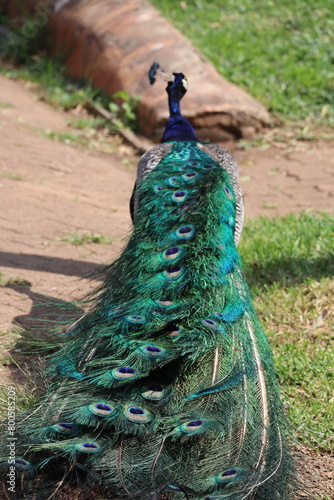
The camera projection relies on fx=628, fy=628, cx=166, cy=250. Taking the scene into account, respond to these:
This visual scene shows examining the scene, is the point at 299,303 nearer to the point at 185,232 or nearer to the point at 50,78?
the point at 185,232

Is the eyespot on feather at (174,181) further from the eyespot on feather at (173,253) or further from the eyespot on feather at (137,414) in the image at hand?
the eyespot on feather at (137,414)

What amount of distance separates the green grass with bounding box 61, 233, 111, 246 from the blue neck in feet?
3.28

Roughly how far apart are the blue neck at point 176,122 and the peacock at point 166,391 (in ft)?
5.17

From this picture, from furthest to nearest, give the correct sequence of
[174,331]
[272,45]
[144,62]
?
[272,45]
[144,62]
[174,331]

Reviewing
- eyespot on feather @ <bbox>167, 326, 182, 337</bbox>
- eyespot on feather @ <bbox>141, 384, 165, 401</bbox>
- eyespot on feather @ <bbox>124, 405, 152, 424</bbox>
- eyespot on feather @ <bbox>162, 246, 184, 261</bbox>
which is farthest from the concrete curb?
eyespot on feather @ <bbox>124, 405, 152, 424</bbox>

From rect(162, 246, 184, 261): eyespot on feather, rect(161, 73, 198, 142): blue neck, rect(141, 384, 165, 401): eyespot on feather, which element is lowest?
rect(141, 384, 165, 401): eyespot on feather

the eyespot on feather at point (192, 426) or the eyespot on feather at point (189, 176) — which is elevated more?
the eyespot on feather at point (189, 176)

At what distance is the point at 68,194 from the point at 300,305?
2.90 meters

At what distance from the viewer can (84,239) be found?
5285 millimetres

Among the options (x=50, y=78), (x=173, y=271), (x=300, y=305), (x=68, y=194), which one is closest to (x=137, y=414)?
(x=173, y=271)

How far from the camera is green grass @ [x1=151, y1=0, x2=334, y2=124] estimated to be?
8383 mm

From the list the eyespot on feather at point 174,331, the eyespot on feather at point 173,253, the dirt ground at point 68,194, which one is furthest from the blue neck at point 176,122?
the eyespot on feather at point 174,331

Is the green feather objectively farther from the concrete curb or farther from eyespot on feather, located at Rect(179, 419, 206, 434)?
the concrete curb

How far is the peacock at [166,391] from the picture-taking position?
2229 millimetres
